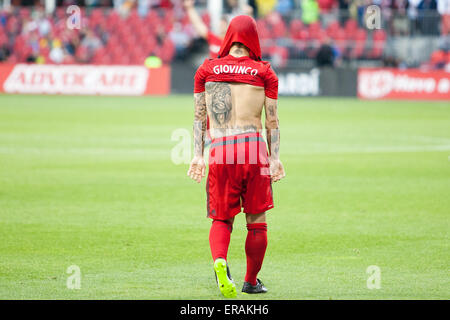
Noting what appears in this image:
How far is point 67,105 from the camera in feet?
98.8

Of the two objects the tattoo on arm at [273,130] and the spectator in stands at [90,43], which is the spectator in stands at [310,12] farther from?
the tattoo on arm at [273,130]

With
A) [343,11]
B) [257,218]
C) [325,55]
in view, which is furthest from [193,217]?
[343,11]

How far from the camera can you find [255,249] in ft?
22.7

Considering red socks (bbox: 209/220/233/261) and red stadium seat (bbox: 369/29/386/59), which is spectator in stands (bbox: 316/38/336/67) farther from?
red socks (bbox: 209/220/233/261)

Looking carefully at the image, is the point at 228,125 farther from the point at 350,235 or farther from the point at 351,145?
the point at 351,145

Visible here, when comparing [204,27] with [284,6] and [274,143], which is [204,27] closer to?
[274,143]

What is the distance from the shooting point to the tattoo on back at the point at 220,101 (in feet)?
22.9

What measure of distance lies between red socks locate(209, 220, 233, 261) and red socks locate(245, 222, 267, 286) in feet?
0.62

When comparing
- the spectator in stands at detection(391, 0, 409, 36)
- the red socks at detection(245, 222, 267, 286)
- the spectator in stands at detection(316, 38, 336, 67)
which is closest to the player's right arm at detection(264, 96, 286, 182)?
the red socks at detection(245, 222, 267, 286)

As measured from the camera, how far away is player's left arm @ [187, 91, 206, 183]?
711 centimetres

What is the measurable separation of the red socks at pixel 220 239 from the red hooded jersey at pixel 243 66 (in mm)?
1114

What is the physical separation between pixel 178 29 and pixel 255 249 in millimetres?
33658

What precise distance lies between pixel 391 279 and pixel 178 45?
3225 centimetres
